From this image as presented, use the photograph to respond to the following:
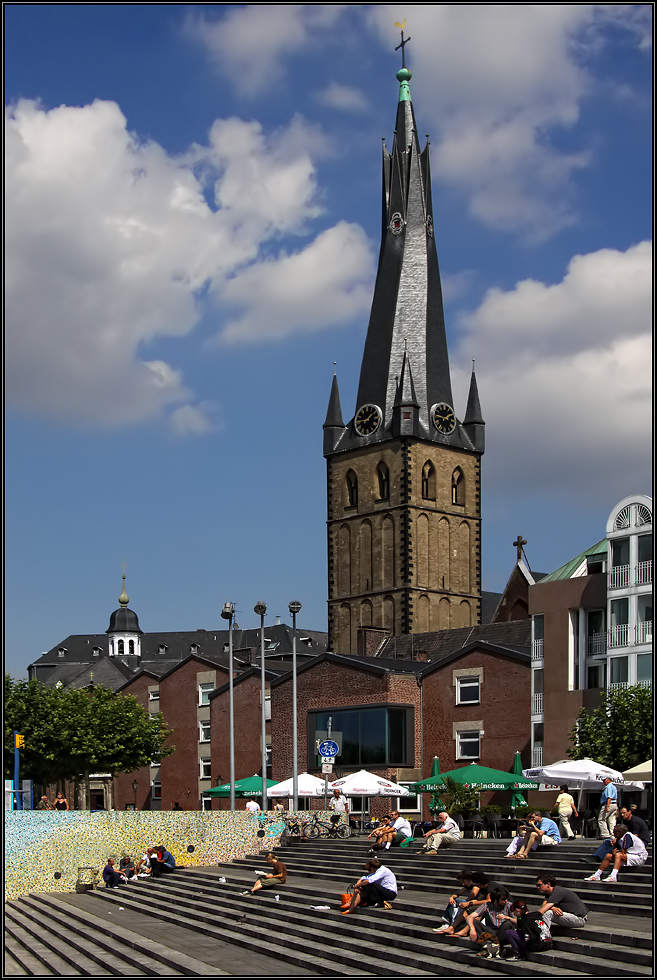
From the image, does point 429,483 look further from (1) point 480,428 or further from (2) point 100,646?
(2) point 100,646

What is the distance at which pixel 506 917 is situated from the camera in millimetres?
19469

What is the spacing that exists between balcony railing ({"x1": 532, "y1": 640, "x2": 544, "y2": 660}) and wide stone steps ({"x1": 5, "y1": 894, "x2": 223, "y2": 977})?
89.3 feet

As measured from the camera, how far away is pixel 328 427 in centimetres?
10538

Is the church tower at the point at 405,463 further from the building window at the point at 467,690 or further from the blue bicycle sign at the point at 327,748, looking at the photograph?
the blue bicycle sign at the point at 327,748

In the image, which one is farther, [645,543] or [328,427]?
[328,427]

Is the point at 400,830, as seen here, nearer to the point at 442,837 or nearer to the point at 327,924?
→ the point at 442,837

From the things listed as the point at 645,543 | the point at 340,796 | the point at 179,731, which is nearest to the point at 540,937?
the point at 340,796

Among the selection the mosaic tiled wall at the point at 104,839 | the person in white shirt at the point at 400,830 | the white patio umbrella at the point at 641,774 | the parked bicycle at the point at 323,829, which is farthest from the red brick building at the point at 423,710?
the person in white shirt at the point at 400,830

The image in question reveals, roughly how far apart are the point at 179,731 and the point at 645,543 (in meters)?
34.1

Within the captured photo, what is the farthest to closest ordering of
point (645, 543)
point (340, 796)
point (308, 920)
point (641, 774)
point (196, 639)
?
1. point (196, 639)
2. point (645, 543)
3. point (340, 796)
4. point (641, 774)
5. point (308, 920)

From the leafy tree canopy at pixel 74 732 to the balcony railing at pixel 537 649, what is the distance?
22.1m

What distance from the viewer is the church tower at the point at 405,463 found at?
98.2 meters

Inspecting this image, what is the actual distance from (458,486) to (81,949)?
80378 millimetres

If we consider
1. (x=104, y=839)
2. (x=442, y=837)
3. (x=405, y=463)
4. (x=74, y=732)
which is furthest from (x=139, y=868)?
(x=405, y=463)
